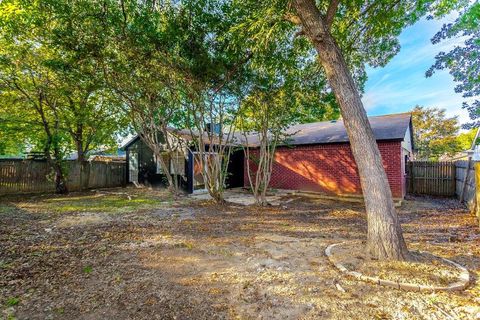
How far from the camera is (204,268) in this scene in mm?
3490

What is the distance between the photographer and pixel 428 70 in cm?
1066

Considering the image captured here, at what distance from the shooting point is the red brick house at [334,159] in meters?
9.73

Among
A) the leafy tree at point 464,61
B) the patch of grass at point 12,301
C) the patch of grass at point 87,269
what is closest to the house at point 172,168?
the patch of grass at point 87,269

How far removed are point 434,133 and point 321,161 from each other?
17.4 metres

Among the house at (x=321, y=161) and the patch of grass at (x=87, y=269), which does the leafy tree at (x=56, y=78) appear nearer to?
the house at (x=321, y=161)

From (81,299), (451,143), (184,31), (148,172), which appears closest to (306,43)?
(184,31)

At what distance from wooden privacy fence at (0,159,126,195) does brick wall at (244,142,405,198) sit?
9.39 m

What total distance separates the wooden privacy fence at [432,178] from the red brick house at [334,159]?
974mm

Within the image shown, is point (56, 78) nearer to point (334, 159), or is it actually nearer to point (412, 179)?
point (334, 159)

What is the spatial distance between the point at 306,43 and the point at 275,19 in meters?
2.05

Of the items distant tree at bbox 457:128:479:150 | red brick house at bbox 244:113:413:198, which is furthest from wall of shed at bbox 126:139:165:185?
distant tree at bbox 457:128:479:150

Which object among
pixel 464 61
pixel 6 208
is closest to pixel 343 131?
pixel 464 61

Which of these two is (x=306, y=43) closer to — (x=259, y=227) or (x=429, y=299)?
(x=259, y=227)

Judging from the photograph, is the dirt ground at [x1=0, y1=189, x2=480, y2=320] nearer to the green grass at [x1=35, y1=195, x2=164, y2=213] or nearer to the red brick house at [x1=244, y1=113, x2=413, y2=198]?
the green grass at [x1=35, y1=195, x2=164, y2=213]
